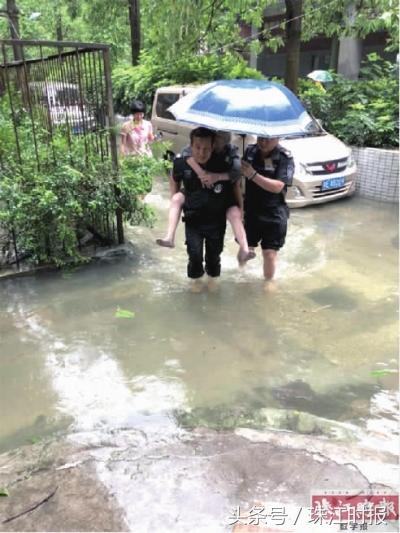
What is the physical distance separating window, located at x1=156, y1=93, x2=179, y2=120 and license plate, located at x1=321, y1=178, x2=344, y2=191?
11.7 feet

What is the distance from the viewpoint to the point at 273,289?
4945mm

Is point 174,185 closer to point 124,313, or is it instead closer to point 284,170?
point 284,170

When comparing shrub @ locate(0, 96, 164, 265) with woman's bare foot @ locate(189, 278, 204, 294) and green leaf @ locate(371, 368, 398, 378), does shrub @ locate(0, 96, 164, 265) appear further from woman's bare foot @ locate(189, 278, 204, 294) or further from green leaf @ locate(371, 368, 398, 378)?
green leaf @ locate(371, 368, 398, 378)

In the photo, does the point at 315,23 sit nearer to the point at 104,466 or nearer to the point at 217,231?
the point at 217,231

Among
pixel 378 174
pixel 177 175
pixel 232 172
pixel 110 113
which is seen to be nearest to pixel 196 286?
pixel 177 175

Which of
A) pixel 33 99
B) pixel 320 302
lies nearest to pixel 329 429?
pixel 320 302

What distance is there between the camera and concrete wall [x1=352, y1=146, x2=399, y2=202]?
801 cm

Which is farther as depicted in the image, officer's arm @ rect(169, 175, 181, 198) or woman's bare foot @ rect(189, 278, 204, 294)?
woman's bare foot @ rect(189, 278, 204, 294)

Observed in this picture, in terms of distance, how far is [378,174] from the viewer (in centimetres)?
816

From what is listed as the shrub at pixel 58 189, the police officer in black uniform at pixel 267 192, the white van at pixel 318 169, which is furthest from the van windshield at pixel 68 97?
the white van at pixel 318 169

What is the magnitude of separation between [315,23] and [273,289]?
7.32 metres

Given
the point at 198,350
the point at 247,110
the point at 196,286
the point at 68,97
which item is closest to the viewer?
the point at 247,110

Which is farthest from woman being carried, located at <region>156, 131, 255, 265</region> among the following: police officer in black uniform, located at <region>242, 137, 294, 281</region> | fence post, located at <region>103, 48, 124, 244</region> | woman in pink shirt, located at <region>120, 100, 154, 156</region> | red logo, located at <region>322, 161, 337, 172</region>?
red logo, located at <region>322, 161, 337, 172</region>

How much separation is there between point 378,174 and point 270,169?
→ 15.3 feet
